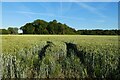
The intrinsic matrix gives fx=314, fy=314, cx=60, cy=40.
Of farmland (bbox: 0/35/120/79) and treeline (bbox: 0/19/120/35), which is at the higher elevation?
treeline (bbox: 0/19/120/35)

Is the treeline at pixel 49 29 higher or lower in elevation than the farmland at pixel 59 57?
higher

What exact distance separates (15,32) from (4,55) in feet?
1.34

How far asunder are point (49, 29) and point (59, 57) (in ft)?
1.59

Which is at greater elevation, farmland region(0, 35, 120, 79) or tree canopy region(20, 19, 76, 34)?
tree canopy region(20, 19, 76, 34)

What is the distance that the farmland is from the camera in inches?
193

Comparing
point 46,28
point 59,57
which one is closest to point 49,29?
point 46,28

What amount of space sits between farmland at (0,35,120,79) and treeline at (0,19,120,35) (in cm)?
8

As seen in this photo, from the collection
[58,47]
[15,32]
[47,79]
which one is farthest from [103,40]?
[15,32]

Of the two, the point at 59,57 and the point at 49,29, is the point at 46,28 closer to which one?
the point at 49,29

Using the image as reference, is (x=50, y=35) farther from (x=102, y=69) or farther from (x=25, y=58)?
(x=102, y=69)

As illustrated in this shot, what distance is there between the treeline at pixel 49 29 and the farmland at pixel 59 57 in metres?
0.08

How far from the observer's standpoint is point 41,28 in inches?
196

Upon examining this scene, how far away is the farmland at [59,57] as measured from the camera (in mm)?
4910

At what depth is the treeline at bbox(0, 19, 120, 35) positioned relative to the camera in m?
4.92
